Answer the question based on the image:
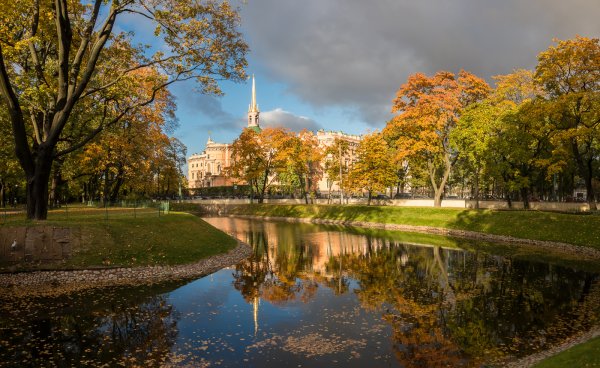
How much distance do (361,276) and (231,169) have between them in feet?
222

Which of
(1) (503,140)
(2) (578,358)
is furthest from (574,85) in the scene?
(2) (578,358)

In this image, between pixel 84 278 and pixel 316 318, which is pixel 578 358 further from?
pixel 84 278

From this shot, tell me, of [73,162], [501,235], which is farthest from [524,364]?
[73,162]

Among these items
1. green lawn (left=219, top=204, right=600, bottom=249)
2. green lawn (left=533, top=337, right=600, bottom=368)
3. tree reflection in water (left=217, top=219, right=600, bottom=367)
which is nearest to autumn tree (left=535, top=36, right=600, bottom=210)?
green lawn (left=219, top=204, right=600, bottom=249)

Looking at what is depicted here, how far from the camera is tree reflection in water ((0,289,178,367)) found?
1452 cm

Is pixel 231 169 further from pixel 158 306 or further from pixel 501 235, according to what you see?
pixel 158 306

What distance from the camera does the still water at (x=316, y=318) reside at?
15.0 metres

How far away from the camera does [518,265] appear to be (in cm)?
3244

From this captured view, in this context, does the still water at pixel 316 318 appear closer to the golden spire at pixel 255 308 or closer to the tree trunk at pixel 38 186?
the golden spire at pixel 255 308

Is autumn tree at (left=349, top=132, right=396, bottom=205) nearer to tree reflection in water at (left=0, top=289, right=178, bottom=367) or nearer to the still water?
the still water

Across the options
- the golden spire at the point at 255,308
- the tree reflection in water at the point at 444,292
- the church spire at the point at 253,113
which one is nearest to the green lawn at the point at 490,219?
the tree reflection in water at the point at 444,292

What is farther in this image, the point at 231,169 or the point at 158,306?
the point at 231,169

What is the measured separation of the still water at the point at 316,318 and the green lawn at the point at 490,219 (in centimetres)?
1202

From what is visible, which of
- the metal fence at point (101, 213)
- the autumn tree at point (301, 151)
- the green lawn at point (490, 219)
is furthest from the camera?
the autumn tree at point (301, 151)
